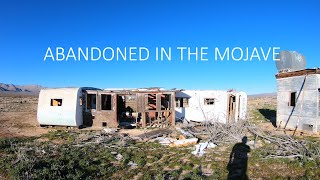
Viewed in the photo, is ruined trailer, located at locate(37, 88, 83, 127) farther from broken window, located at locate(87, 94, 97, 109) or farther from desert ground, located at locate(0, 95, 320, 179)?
desert ground, located at locate(0, 95, 320, 179)

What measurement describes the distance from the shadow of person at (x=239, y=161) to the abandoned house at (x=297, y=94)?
542 centimetres

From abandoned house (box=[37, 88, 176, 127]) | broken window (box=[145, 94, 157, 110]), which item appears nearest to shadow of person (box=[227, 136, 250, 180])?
abandoned house (box=[37, 88, 176, 127])

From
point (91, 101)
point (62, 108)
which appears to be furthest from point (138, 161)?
point (91, 101)

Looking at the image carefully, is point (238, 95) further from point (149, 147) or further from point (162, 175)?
point (162, 175)

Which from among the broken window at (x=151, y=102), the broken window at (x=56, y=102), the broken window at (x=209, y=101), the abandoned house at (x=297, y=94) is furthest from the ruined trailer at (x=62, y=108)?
the abandoned house at (x=297, y=94)

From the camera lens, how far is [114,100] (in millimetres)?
20250

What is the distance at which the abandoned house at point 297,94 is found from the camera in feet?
54.0

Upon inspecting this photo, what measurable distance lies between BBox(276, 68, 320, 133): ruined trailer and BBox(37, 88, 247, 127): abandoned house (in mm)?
3584

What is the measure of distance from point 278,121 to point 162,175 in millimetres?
→ 13691

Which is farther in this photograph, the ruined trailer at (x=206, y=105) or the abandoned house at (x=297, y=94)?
the ruined trailer at (x=206, y=105)

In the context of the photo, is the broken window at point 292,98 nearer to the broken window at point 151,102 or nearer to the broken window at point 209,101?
Result: the broken window at point 209,101

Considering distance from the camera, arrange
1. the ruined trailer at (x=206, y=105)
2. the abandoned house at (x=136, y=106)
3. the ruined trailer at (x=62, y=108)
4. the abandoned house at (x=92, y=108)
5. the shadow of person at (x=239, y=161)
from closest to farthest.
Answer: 1. the shadow of person at (x=239, y=161)
2. the ruined trailer at (x=62, y=108)
3. the abandoned house at (x=92, y=108)
4. the abandoned house at (x=136, y=106)
5. the ruined trailer at (x=206, y=105)

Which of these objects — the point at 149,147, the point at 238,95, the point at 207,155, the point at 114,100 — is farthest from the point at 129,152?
the point at 238,95

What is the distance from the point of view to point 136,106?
20578 mm
